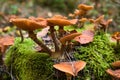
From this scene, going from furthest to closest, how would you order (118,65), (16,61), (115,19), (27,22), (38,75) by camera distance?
1. (115,19)
2. (16,61)
3. (38,75)
4. (118,65)
5. (27,22)

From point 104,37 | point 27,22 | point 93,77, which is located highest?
point 27,22

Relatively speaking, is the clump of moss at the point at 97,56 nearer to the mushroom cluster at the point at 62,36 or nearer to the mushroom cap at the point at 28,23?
the mushroom cluster at the point at 62,36

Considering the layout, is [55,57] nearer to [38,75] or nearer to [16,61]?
[38,75]

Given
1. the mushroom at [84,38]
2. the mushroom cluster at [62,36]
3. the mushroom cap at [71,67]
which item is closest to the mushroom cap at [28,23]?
the mushroom cluster at [62,36]

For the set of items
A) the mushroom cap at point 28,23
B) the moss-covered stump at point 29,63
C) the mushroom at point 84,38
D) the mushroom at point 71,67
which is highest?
the mushroom cap at point 28,23

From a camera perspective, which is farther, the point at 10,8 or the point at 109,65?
the point at 10,8

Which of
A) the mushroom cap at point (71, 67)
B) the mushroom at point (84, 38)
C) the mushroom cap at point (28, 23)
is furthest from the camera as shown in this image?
the mushroom at point (84, 38)

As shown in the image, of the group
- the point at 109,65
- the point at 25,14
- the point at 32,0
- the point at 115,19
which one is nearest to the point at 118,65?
the point at 109,65
